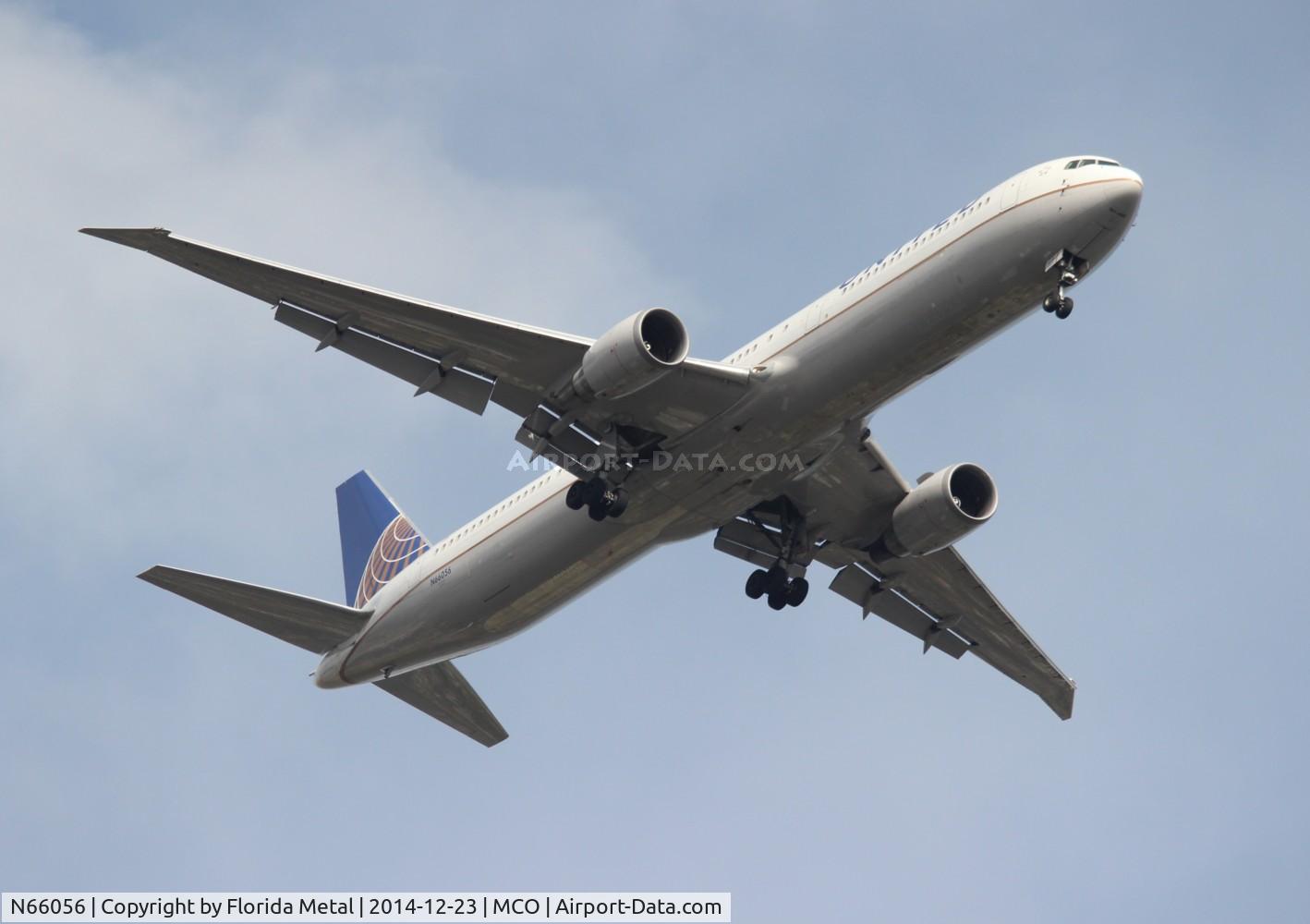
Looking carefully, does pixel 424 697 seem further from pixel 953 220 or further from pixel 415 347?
pixel 953 220

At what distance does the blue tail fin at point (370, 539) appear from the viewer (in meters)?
40.0

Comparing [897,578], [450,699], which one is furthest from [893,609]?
[450,699]

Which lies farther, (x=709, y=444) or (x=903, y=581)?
(x=903, y=581)

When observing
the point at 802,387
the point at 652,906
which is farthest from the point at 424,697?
the point at 802,387

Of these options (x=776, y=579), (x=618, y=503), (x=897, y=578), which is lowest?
(x=618, y=503)

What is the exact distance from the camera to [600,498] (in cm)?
3247

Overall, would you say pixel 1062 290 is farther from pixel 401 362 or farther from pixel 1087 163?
pixel 401 362

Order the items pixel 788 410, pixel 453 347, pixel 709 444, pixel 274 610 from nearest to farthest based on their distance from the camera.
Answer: pixel 788 410 → pixel 709 444 → pixel 453 347 → pixel 274 610

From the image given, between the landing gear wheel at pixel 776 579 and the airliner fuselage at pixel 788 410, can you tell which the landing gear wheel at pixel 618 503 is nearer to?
the airliner fuselage at pixel 788 410

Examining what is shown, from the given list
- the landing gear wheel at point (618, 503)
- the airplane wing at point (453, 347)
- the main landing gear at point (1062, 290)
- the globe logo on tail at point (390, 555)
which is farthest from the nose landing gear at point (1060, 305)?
the globe logo on tail at point (390, 555)

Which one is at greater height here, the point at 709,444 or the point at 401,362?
the point at 401,362

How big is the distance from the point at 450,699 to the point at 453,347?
37.7 feet

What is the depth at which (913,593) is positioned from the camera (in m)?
39.2

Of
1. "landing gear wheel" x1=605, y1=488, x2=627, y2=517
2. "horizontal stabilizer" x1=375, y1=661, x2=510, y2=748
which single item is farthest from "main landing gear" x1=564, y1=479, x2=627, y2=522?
"horizontal stabilizer" x1=375, y1=661, x2=510, y2=748
